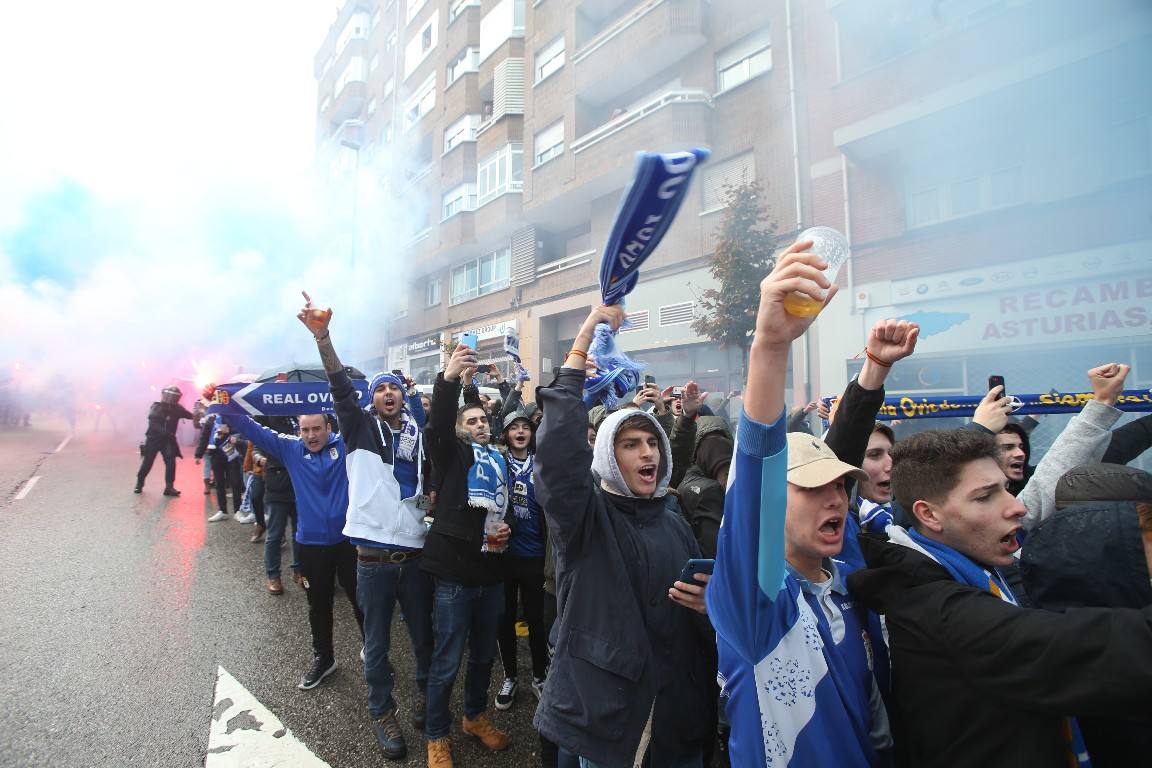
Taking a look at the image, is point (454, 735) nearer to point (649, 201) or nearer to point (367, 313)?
point (649, 201)

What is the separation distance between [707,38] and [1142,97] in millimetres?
7335

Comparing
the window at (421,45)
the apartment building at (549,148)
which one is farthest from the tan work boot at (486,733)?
the window at (421,45)

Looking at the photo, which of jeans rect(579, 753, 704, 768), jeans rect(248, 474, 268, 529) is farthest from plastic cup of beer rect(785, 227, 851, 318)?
jeans rect(248, 474, 268, 529)

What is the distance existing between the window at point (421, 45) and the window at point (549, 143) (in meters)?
9.37

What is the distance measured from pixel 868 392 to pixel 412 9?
27521mm

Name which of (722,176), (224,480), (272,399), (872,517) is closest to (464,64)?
(722,176)

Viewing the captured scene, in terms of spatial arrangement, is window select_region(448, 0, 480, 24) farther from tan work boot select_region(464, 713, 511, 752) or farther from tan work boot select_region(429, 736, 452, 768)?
tan work boot select_region(429, 736, 452, 768)

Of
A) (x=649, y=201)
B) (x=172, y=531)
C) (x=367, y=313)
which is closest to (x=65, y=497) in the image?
(x=172, y=531)

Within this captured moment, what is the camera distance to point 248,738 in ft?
9.45

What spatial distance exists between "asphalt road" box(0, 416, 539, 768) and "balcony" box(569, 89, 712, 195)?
33.5ft

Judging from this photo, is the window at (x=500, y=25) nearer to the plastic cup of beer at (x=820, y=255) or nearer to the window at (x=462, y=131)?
the window at (x=462, y=131)

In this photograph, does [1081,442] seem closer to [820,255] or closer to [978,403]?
[978,403]

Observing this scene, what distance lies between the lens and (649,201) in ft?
4.77

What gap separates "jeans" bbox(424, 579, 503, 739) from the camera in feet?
9.08
